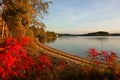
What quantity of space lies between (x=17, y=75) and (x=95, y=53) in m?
3.59

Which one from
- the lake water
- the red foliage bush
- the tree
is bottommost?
the lake water

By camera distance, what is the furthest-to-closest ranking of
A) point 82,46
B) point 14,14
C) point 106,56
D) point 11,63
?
point 82,46 < point 14,14 < point 11,63 < point 106,56

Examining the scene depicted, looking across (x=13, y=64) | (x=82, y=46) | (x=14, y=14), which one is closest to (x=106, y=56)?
(x=13, y=64)

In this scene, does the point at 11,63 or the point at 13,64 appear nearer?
the point at 11,63

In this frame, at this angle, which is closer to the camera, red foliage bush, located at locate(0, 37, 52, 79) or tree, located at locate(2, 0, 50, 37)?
red foliage bush, located at locate(0, 37, 52, 79)

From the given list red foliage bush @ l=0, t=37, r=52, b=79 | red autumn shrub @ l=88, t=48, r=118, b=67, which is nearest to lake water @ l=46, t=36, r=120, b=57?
red foliage bush @ l=0, t=37, r=52, b=79

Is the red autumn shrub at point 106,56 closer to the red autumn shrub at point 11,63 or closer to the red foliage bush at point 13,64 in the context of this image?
the red foliage bush at point 13,64

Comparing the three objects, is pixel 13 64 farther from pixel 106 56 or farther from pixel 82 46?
pixel 82 46

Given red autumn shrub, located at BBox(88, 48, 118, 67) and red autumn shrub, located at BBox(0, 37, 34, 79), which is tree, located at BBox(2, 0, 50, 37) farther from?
red autumn shrub, located at BBox(88, 48, 118, 67)

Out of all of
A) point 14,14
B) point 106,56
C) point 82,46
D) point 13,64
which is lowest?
point 82,46

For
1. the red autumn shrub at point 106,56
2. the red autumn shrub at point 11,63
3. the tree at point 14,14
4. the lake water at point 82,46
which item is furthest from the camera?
the lake water at point 82,46

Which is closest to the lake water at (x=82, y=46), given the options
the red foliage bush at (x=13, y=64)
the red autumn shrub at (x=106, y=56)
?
the red foliage bush at (x=13, y=64)

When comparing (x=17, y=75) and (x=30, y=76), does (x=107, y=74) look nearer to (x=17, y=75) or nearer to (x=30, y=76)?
(x=30, y=76)

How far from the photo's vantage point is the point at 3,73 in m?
10.6
